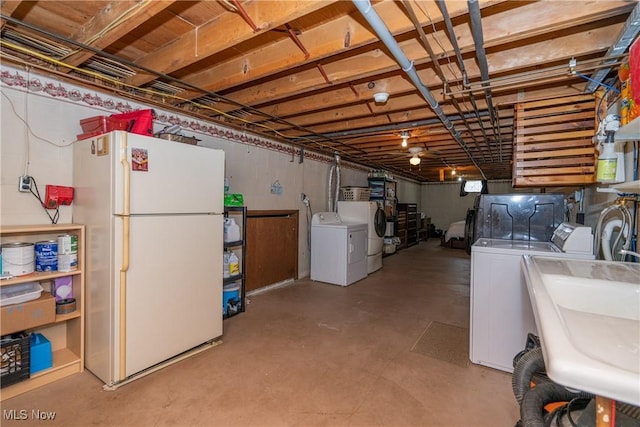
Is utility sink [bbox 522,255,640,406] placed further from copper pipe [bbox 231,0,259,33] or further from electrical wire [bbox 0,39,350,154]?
electrical wire [bbox 0,39,350,154]

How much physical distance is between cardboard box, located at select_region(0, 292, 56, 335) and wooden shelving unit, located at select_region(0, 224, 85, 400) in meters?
0.10

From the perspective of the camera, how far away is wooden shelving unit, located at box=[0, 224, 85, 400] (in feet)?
6.52

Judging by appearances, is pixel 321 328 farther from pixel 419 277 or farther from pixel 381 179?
pixel 381 179

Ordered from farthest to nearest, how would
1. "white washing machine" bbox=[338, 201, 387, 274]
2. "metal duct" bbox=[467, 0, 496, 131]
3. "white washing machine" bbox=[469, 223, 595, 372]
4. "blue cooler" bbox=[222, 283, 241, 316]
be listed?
"white washing machine" bbox=[338, 201, 387, 274]
"blue cooler" bbox=[222, 283, 241, 316]
"white washing machine" bbox=[469, 223, 595, 372]
"metal duct" bbox=[467, 0, 496, 131]

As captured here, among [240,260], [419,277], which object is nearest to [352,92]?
[240,260]

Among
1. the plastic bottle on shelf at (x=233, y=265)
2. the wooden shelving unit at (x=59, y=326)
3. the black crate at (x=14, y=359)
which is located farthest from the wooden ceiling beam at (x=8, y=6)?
the plastic bottle on shelf at (x=233, y=265)

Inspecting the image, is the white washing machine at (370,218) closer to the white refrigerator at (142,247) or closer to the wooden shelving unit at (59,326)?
the white refrigerator at (142,247)

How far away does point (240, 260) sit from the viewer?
3.86 meters

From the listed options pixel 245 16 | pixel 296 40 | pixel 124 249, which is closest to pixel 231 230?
pixel 124 249

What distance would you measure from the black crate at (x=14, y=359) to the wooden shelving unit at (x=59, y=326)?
0.19ft

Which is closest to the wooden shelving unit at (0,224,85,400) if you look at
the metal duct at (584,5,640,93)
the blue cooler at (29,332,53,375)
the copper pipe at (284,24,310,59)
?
the blue cooler at (29,332,53,375)

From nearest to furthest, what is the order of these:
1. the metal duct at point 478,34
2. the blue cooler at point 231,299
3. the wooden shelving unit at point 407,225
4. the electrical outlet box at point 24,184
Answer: the metal duct at point 478,34 → the electrical outlet box at point 24,184 → the blue cooler at point 231,299 → the wooden shelving unit at point 407,225

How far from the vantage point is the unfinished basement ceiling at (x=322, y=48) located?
1667 millimetres

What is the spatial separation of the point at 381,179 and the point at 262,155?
3.83 meters
